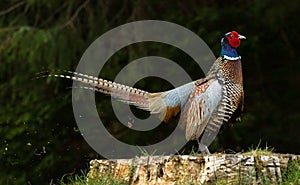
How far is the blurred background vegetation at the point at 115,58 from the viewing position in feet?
30.7

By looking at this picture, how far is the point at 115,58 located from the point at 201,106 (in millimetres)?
3579

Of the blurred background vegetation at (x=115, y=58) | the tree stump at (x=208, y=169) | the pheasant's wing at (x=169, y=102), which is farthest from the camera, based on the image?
the blurred background vegetation at (x=115, y=58)

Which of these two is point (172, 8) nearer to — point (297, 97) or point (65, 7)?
point (65, 7)

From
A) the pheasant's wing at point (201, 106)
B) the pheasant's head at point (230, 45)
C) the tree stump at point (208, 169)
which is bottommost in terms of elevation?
the tree stump at point (208, 169)

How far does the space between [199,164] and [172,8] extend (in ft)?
17.4

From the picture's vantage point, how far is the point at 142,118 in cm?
881

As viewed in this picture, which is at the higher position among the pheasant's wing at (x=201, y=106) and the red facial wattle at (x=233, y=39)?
the red facial wattle at (x=233, y=39)

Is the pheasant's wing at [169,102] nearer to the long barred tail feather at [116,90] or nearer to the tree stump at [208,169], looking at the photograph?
the long barred tail feather at [116,90]

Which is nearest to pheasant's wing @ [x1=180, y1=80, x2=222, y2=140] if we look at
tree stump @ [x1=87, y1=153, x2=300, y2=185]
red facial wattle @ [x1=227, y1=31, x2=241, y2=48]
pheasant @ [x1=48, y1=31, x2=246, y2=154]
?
pheasant @ [x1=48, y1=31, x2=246, y2=154]

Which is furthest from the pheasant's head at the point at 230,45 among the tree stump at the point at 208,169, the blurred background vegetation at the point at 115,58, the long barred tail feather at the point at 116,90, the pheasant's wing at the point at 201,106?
the blurred background vegetation at the point at 115,58

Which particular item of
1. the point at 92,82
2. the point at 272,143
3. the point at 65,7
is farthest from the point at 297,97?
the point at 92,82

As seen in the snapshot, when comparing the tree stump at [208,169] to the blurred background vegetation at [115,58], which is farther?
the blurred background vegetation at [115,58]

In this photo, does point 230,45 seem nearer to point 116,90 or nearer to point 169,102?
point 169,102

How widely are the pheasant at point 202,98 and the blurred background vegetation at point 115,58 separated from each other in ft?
8.30
